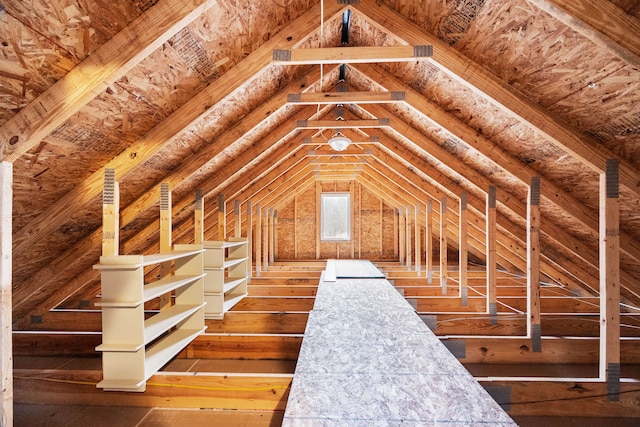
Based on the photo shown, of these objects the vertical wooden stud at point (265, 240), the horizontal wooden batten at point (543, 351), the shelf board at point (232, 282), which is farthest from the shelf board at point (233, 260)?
the horizontal wooden batten at point (543, 351)

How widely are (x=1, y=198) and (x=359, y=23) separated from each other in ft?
9.41

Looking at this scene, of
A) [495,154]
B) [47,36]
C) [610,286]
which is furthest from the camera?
[495,154]

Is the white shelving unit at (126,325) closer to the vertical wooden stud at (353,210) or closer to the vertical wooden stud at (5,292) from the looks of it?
the vertical wooden stud at (5,292)

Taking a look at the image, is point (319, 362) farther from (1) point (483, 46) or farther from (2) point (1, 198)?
(1) point (483, 46)

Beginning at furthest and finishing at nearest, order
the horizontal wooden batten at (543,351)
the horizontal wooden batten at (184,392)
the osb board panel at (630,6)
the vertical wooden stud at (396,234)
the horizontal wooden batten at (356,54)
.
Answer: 1. the vertical wooden stud at (396,234)
2. the horizontal wooden batten at (543,351)
3. the horizontal wooden batten at (184,392)
4. the horizontal wooden batten at (356,54)
5. the osb board panel at (630,6)

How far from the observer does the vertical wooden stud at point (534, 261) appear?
3.38 meters

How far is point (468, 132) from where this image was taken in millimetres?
3422

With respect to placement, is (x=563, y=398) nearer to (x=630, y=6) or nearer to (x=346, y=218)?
(x=630, y=6)

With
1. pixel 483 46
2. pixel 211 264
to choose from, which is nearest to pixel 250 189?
pixel 211 264

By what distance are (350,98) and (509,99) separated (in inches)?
57.5

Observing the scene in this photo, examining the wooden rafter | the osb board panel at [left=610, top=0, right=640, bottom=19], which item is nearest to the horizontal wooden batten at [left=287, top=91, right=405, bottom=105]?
the wooden rafter

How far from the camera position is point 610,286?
2672 mm

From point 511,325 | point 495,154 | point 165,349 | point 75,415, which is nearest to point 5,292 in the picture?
point 165,349

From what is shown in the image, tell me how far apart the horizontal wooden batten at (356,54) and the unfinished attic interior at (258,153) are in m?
0.01
